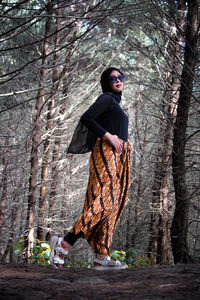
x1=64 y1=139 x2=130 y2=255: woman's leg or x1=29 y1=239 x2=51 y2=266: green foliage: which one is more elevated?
x1=64 y1=139 x2=130 y2=255: woman's leg

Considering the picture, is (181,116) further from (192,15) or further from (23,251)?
(23,251)

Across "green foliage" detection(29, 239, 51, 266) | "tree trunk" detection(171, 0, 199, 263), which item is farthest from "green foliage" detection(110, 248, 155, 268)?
"green foliage" detection(29, 239, 51, 266)

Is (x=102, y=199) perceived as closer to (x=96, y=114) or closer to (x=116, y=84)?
(x=96, y=114)

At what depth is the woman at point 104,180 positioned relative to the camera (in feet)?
10.5

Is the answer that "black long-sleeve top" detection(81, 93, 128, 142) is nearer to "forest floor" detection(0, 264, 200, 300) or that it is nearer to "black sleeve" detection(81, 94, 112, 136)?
"black sleeve" detection(81, 94, 112, 136)

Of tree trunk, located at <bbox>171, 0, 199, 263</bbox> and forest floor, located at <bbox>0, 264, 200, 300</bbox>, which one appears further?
tree trunk, located at <bbox>171, 0, 199, 263</bbox>

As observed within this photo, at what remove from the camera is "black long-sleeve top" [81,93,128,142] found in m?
3.29

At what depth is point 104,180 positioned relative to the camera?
3.26m

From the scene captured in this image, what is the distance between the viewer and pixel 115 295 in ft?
6.38

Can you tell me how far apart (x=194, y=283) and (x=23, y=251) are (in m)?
4.17

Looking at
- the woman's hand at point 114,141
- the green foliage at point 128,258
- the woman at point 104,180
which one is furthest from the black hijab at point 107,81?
the green foliage at point 128,258

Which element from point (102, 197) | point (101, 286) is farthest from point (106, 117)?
point (101, 286)

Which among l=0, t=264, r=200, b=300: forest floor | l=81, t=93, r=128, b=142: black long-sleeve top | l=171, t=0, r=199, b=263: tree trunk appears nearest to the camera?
l=0, t=264, r=200, b=300: forest floor

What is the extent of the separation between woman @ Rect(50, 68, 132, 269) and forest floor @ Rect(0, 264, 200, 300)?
493mm
